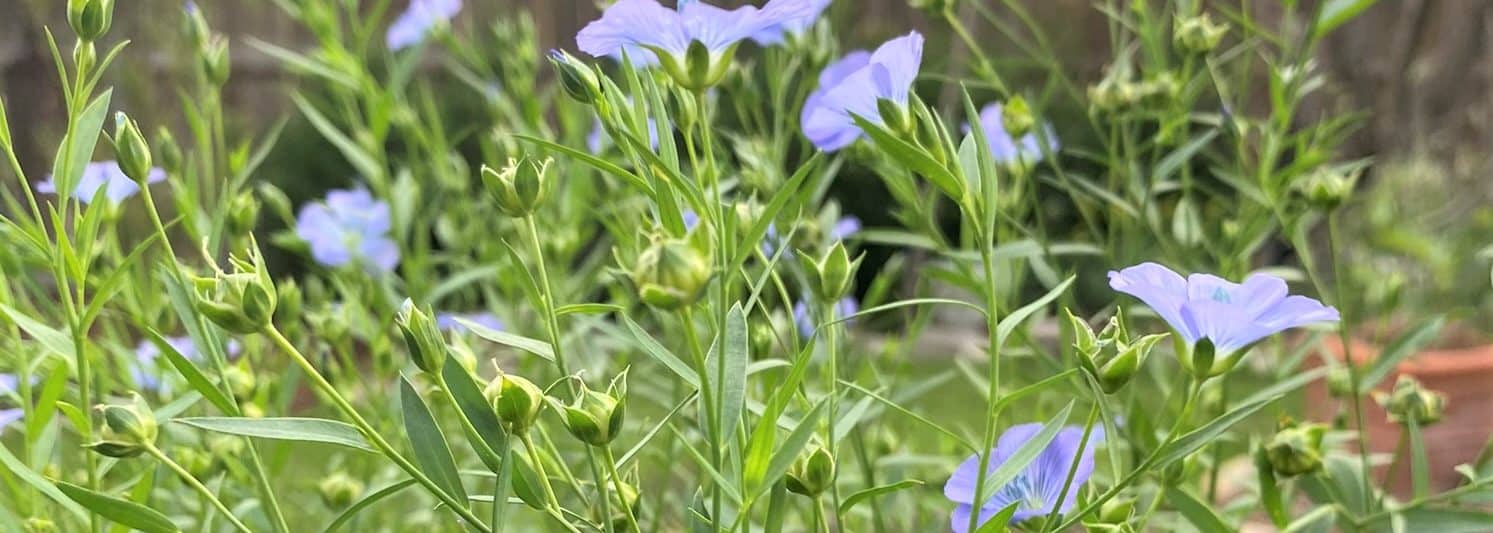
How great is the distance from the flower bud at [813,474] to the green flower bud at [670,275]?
0.32 feet

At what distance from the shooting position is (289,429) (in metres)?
0.34

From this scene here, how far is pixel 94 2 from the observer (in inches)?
16.4

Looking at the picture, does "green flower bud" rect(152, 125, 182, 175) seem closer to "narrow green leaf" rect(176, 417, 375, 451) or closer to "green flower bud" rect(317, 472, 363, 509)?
"green flower bud" rect(317, 472, 363, 509)

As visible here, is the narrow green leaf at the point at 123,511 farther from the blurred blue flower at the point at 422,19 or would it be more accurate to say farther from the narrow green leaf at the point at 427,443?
the blurred blue flower at the point at 422,19

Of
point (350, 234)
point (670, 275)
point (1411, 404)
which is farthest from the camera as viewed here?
point (350, 234)

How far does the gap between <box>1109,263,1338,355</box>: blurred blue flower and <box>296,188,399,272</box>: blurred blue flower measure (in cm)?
60

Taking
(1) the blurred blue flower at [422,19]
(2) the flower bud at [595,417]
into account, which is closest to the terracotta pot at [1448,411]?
(1) the blurred blue flower at [422,19]

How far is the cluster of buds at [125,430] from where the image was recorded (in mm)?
360

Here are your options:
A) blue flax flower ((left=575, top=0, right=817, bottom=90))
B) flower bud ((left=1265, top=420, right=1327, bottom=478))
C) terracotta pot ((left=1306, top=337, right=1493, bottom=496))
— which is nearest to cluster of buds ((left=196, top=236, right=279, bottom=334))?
blue flax flower ((left=575, top=0, right=817, bottom=90))

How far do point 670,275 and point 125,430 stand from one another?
7.6 inches

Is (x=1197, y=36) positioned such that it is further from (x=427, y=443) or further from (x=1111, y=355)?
(x=427, y=443)

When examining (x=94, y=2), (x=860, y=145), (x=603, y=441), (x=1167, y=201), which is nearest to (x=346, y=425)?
(x=603, y=441)

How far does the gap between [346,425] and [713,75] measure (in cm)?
14

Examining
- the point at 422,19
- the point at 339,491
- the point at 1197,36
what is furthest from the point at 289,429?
the point at 422,19
